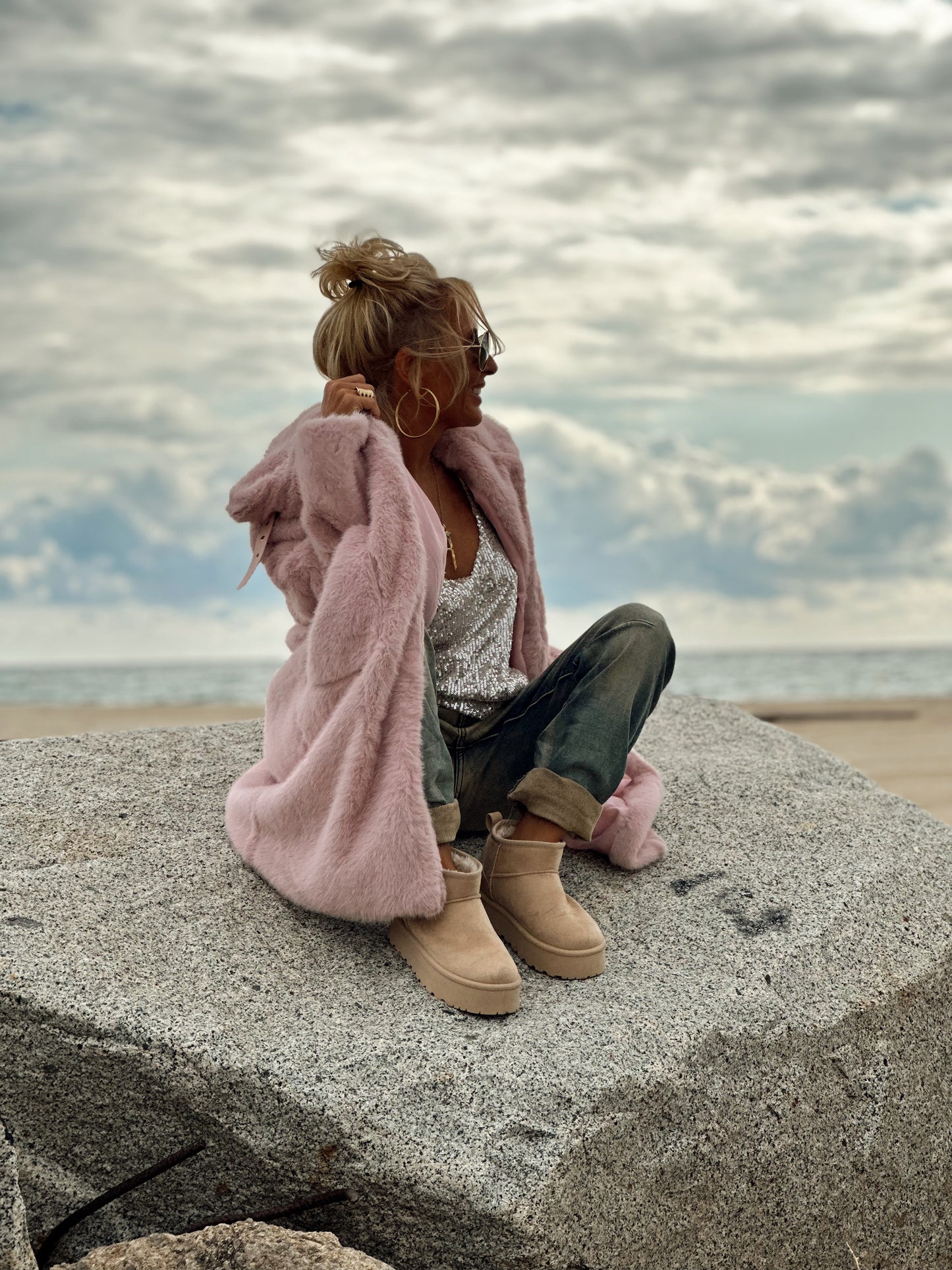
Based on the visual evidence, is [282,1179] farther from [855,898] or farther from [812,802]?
[812,802]

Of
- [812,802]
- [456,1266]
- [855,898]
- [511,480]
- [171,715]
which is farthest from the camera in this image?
[171,715]

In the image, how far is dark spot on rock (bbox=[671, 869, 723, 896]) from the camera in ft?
9.88

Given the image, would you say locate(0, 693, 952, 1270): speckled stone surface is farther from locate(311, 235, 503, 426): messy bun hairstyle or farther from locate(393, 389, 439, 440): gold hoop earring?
locate(311, 235, 503, 426): messy bun hairstyle

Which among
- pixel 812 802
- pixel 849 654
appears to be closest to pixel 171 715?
pixel 812 802

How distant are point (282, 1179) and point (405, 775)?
82cm

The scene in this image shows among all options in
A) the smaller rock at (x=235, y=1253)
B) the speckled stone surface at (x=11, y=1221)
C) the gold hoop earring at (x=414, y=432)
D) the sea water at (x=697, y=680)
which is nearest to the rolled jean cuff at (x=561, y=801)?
the gold hoop earring at (x=414, y=432)

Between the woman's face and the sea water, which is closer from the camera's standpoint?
the woman's face

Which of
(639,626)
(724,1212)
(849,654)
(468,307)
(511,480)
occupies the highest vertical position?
(468,307)

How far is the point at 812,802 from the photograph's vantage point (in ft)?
11.9

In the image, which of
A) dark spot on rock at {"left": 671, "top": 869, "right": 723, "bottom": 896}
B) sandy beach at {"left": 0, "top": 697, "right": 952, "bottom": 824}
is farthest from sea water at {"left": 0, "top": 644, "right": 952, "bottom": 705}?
dark spot on rock at {"left": 671, "top": 869, "right": 723, "bottom": 896}

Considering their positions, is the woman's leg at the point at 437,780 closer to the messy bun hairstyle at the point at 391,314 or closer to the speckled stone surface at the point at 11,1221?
the messy bun hairstyle at the point at 391,314

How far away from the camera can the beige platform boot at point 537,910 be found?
8.39 ft

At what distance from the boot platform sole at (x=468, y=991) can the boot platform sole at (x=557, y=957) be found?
0.12 metres

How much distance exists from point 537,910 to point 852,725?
10.3 meters
